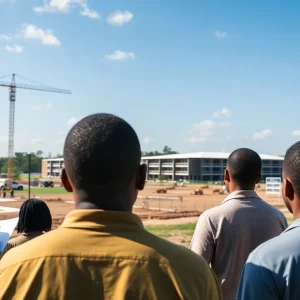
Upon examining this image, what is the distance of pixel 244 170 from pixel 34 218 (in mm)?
1797

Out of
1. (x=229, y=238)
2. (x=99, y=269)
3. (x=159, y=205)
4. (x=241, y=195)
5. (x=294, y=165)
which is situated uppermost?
(x=294, y=165)

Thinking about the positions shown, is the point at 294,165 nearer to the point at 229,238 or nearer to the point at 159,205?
the point at 229,238

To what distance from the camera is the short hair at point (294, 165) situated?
218cm

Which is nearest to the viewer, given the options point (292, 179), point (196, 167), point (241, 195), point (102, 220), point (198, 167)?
point (102, 220)

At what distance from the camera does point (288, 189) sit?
2236 mm

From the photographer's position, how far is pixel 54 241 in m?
1.46

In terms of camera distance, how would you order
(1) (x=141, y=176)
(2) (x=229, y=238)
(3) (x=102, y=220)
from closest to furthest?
(3) (x=102, y=220)
(1) (x=141, y=176)
(2) (x=229, y=238)

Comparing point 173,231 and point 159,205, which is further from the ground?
point 173,231

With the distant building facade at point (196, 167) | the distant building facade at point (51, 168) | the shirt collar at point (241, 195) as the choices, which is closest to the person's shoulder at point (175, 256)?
the shirt collar at point (241, 195)

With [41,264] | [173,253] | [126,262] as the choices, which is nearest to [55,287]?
[41,264]

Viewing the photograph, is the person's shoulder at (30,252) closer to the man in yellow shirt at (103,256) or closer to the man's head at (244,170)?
the man in yellow shirt at (103,256)

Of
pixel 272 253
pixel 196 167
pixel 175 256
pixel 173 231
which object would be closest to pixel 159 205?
pixel 173 231

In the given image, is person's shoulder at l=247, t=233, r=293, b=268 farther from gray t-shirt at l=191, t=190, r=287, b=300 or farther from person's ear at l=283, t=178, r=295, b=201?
gray t-shirt at l=191, t=190, r=287, b=300

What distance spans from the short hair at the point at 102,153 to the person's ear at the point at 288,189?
95 centimetres
